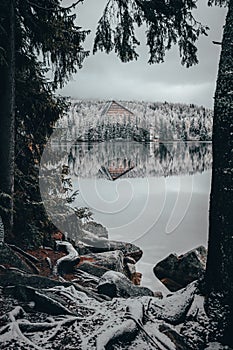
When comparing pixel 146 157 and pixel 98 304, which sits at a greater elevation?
pixel 146 157

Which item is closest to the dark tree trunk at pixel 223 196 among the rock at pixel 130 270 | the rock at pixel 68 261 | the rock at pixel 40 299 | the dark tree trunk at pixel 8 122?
the rock at pixel 130 270

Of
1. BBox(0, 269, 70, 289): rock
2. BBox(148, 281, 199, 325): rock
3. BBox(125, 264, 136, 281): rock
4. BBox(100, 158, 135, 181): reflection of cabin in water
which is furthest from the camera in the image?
BBox(100, 158, 135, 181): reflection of cabin in water

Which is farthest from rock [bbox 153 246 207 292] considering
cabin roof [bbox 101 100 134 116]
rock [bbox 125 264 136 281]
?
cabin roof [bbox 101 100 134 116]

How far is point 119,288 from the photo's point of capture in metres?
1.89

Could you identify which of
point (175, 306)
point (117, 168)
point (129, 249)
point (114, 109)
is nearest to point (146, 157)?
point (117, 168)

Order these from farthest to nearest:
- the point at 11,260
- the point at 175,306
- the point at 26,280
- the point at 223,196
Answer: the point at 11,260, the point at 26,280, the point at 175,306, the point at 223,196

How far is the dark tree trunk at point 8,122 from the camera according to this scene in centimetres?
238

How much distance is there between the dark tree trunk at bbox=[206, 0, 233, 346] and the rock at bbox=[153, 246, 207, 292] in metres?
0.37

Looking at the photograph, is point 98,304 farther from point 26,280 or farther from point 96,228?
point 96,228

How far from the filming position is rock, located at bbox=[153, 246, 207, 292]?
2.04m

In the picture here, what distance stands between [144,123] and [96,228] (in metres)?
0.78

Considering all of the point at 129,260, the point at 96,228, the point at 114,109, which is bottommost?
the point at 129,260

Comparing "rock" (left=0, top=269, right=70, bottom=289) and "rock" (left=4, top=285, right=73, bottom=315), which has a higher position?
"rock" (left=0, top=269, right=70, bottom=289)

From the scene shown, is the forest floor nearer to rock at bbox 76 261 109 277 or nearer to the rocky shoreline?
the rocky shoreline
